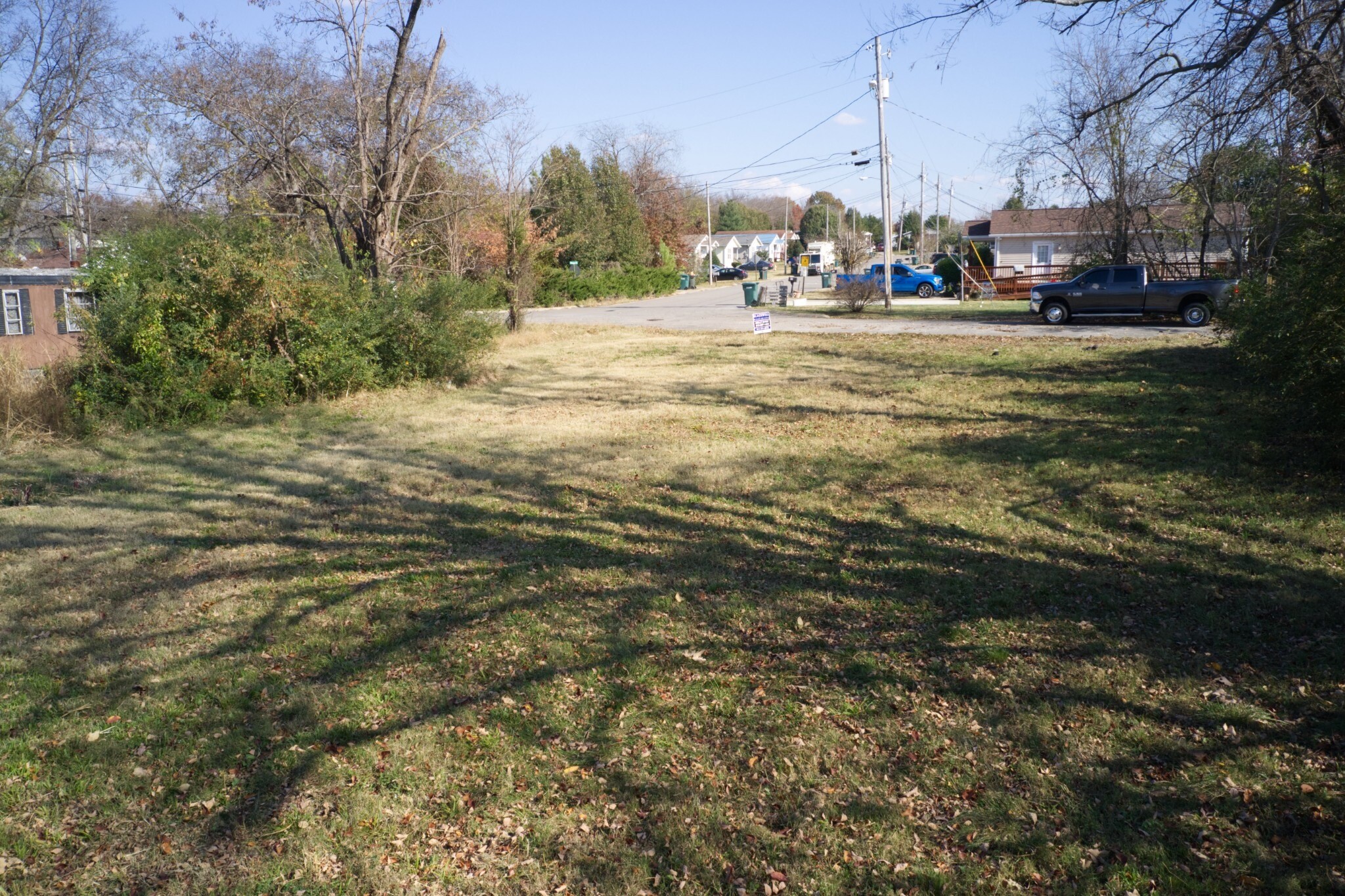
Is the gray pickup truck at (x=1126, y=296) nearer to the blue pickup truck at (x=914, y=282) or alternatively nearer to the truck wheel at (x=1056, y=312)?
the truck wheel at (x=1056, y=312)

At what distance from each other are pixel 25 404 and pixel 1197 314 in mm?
25834

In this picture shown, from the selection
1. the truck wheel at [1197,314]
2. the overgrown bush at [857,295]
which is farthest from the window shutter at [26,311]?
the truck wheel at [1197,314]

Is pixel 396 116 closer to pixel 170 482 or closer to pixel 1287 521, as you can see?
pixel 170 482

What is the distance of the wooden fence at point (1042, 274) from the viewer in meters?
30.9

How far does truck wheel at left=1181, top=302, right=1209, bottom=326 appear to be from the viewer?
2398 cm

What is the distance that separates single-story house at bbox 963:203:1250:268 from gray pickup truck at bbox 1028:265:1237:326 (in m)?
2.42

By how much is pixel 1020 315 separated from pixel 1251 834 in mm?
28095

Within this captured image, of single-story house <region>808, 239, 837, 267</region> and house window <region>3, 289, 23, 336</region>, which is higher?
single-story house <region>808, 239, 837, 267</region>

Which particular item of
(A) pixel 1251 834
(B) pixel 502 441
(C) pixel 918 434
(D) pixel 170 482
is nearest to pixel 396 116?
(B) pixel 502 441

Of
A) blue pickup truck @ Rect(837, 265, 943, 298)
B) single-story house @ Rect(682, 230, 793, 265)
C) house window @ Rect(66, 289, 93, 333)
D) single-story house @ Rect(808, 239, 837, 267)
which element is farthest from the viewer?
single-story house @ Rect(682, 230, 793, 265)

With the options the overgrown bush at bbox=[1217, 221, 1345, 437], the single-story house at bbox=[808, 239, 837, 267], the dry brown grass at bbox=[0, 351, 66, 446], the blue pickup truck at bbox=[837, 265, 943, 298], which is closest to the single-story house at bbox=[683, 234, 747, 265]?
the single-story house at bbox=[808, 239, 837, 267]

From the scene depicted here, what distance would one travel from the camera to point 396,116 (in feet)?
62.1

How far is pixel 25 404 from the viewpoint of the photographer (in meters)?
12.5

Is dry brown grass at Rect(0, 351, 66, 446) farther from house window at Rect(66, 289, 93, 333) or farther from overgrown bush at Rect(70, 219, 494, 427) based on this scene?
house window at Rect(66, 289, 93, 333)
